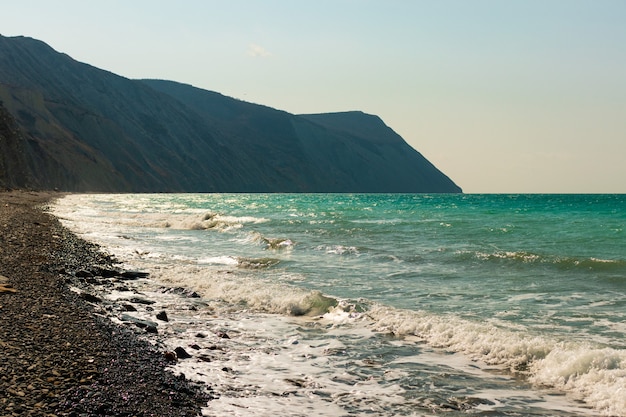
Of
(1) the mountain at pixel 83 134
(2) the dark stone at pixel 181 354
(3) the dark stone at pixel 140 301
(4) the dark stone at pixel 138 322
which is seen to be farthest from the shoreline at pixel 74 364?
(1) the mountain at pixel 83 134

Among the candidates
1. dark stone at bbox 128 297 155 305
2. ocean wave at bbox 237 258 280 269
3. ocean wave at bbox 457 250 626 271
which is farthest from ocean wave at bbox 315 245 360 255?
dark stone at bbox 128 297 155 305

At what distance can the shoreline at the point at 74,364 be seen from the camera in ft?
20.2

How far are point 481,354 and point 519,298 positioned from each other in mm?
5140

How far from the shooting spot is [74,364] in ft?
24.0

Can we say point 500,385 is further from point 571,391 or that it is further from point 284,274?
point 284,274

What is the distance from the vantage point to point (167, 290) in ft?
49.5

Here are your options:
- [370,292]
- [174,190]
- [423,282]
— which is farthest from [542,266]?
[174,190]

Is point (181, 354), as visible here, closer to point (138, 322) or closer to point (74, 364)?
point (74, 364)

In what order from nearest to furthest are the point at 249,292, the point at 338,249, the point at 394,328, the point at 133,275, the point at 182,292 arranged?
the point at 394,328 → the point at 182,292 → the point at 249,292 → the point at 133,275 → the point at 338,249

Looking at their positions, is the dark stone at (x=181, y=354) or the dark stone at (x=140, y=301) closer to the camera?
the dark stone at (x=181, y=354)

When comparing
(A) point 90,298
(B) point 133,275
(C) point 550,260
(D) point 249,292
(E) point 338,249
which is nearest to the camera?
(A) point 90,298

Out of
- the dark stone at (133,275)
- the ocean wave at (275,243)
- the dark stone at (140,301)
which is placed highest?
the ocean wave at (275,243)

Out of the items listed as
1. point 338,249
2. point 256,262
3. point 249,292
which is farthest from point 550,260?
point 249,292

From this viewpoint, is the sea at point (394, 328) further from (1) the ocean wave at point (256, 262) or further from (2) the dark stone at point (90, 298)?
(2) the dark stone at point (90, 298)
